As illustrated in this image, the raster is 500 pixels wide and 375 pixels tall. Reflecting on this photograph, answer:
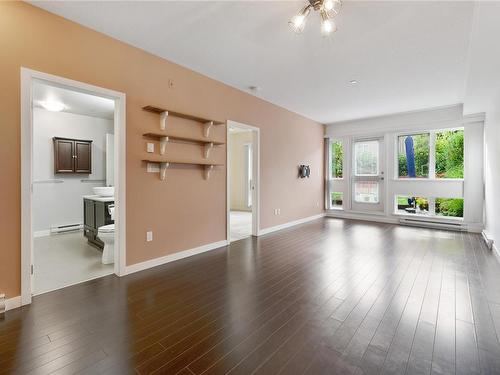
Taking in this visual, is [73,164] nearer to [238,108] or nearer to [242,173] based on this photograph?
[238,108]

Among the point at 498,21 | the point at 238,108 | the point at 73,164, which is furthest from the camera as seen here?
the point at 73,164

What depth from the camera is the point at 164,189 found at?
3334mm

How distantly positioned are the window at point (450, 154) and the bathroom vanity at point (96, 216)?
6.85 meters

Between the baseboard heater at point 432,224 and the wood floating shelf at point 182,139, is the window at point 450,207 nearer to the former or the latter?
the baseboard heater at point 432,224

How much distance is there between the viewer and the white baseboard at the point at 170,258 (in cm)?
301

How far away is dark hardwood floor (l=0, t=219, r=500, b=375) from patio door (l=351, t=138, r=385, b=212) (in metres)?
3.23

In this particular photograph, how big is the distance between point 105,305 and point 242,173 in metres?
6.54

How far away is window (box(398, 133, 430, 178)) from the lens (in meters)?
5.88

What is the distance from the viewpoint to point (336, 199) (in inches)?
290

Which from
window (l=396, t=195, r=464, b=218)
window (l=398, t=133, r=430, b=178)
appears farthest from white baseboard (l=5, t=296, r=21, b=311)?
window (l=398, t=133, r=430, b=178)

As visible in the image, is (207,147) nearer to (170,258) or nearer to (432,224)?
(170,258)

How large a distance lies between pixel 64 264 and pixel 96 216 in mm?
1036

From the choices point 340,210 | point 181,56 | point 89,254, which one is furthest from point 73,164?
point 340,210

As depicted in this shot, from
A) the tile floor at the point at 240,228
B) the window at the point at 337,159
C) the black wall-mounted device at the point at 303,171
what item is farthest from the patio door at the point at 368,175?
the tile floor at the point at 240,228
